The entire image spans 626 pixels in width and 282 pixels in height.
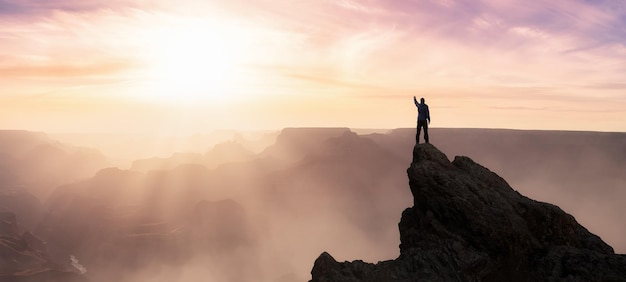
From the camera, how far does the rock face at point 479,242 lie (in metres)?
21.7

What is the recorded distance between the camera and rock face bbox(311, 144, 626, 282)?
71.3 feet

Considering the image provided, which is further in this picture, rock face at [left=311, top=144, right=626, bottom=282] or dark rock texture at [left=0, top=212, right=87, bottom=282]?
dark rock texture at [left=0, top=212, right=87, bottom=282]

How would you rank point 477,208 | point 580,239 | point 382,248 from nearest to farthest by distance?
point 477,208, point 580,239, point 382,248

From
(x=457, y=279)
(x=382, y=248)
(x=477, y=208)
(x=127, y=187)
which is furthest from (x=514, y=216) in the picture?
(x=127, y=187)

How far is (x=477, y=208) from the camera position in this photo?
23.8 meters

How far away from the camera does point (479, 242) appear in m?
23.5

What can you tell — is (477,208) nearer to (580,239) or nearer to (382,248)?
(580,239)

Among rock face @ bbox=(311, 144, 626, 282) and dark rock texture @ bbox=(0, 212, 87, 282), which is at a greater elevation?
rock face @ bbox=(311, 144, 626, 282)

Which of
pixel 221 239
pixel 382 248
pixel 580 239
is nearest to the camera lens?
pixel 580 239

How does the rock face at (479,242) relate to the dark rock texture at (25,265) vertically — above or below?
above

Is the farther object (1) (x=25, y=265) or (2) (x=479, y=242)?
(1) (x=25, y=265)

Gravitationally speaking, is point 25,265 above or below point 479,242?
below

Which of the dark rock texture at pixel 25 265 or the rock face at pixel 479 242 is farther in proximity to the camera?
the dark rock texture at pixel 25 265

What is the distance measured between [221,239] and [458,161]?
158854 mm
